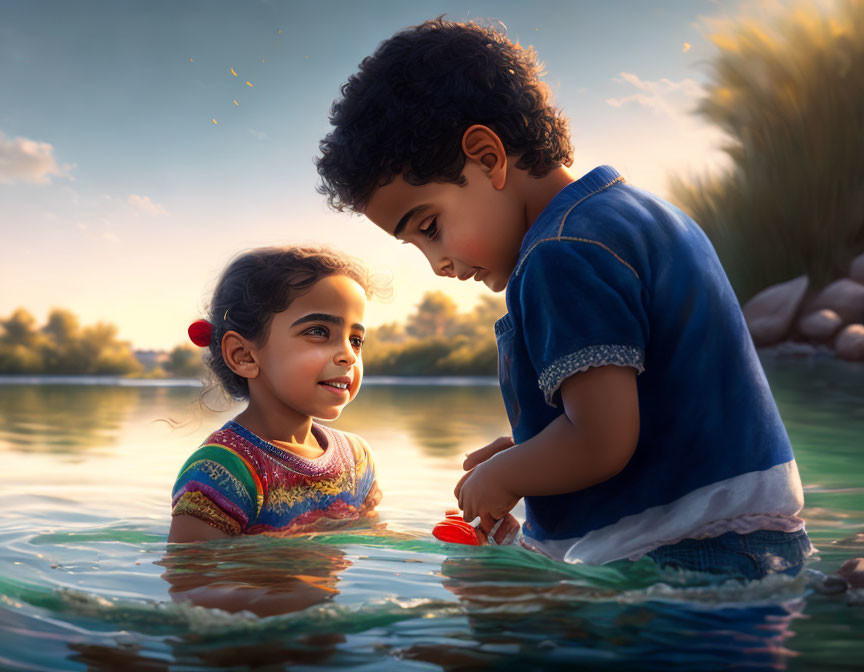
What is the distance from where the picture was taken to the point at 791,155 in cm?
872

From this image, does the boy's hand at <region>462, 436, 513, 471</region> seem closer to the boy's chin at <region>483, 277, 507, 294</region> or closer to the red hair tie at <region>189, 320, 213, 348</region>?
the boy's chin at <region>483, 277, 507, 294</region>

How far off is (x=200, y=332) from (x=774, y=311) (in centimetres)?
682

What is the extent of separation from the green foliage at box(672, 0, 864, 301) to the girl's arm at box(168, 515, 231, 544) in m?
7.43

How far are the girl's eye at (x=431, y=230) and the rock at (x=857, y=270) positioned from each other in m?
7.56

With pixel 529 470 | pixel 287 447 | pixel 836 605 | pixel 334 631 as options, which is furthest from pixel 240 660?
pixel 287 447

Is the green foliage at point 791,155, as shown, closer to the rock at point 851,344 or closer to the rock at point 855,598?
the rock at point 851,344

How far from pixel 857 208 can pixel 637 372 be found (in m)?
7.99

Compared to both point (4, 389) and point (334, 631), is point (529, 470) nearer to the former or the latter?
point (334, 631)

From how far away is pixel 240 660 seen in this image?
4.18 feet

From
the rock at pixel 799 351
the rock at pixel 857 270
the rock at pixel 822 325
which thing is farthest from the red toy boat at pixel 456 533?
the rock at pixel 857 270

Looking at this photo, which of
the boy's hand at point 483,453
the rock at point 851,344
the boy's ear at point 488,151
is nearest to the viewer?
the boy's ear at point 488,151

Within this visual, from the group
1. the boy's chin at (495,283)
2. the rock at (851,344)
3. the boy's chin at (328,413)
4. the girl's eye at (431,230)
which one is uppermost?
the rock at (851,344)

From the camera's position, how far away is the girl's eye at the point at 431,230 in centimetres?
184

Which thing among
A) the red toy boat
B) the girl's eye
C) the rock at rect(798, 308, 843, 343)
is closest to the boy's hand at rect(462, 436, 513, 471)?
the red toy boat
